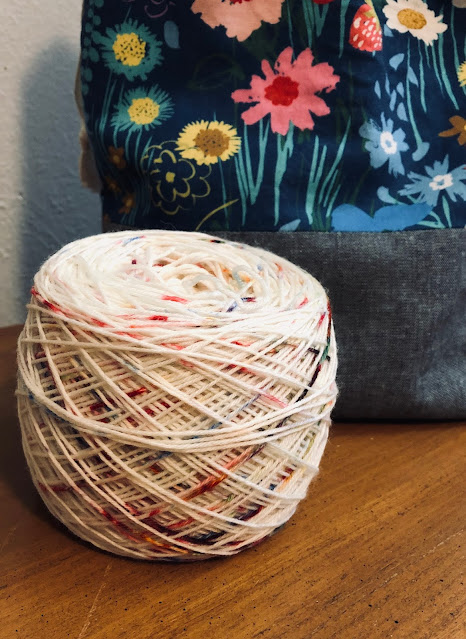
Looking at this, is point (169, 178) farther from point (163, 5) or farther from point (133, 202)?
point (163, 5)

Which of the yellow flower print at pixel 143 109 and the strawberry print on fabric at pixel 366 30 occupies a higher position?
the strawberry print on fabric at pixel 366 30

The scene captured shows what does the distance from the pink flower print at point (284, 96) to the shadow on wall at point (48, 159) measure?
1.20ft

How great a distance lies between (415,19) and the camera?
1.99ft

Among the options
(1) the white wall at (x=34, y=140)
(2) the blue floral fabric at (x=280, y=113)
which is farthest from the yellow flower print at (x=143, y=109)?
(1) the white wall at (x=34, y=140)

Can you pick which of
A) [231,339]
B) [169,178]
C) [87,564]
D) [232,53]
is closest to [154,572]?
[87,564]

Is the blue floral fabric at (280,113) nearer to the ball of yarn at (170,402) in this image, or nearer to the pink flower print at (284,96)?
the pink flower print at (284,96)

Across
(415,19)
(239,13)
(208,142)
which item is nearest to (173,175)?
(208,142)

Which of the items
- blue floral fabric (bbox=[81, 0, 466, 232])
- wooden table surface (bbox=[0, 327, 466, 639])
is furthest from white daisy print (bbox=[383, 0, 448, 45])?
wooden table surface (bbox=[0, 327, 466, 639])

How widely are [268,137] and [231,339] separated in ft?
0.89

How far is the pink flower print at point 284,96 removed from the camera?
60 centimetres

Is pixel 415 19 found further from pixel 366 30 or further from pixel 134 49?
pixel 134 49

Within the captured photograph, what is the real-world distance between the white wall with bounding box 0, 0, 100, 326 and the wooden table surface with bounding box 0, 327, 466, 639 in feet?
1.22

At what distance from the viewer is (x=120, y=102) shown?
0.62 m

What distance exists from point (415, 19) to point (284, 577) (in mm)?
511
